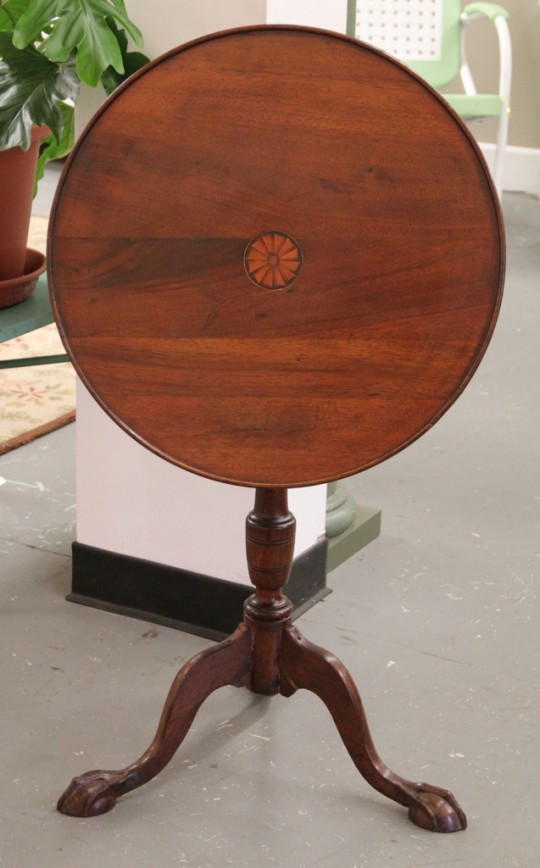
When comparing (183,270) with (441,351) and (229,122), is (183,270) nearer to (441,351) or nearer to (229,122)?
(229,122)

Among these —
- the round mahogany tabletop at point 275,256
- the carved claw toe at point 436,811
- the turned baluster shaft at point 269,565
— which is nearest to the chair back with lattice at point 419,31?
the turned baluster shaft at point 269,565

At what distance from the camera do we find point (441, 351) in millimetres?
1491

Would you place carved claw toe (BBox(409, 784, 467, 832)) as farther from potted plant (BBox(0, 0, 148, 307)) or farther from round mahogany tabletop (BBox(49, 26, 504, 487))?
potted plant (BBox(0, 0, 148, 307))

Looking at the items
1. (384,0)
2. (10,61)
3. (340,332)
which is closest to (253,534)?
(340,332)

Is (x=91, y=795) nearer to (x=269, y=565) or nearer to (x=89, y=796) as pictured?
(x=89, y=796)

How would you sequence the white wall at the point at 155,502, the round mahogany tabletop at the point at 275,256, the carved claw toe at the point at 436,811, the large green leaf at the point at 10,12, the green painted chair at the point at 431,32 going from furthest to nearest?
the green painted chair at the point at 431,32 → the white wall at the point at 155,502 → the large green leaf at the point at 10,12 → the carved claw toe at the point at 436,811 → the round mahogany tabletop at the point at 275,256

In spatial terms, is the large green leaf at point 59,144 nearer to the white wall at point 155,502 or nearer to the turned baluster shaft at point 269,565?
the white wall at point 155,502

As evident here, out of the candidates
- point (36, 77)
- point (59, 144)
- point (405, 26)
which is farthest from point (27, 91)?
point (405, 26)

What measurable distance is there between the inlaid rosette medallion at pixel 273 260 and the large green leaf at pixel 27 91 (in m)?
0.59

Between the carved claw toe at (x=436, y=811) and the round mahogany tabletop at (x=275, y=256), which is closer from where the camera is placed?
the round mahogany tabletop at (x=275, y=256)

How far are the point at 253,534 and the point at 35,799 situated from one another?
1.57 feet

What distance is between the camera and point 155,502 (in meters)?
2.21

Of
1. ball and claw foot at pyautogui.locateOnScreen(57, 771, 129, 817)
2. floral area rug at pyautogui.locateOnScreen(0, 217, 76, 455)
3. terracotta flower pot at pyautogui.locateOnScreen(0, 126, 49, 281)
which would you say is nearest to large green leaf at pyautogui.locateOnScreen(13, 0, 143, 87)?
terracotta flower pot at pyautogui.locateOnScreen(0, 126, 49, 281)

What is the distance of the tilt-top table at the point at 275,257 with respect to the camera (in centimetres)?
145
